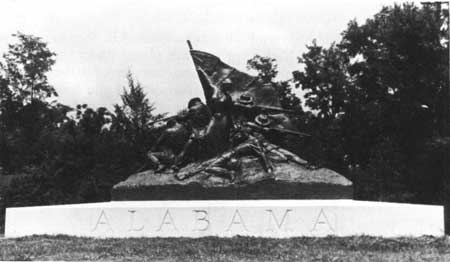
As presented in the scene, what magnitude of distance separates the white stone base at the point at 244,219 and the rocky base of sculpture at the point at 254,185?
317 millimetres

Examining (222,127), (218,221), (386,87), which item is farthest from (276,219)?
(386,87)

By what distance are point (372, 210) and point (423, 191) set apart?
12237mm

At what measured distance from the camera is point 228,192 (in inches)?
582

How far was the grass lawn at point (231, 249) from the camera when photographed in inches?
411

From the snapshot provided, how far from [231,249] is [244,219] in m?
2.33

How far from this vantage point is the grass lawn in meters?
10.4

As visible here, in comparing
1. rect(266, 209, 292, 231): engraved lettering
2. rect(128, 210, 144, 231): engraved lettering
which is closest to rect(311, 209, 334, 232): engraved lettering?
rect(266, 209, 292, 231): engraved lettering

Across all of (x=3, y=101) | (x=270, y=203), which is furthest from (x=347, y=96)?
(x=3, y=101)

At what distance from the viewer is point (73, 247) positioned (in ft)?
39.1

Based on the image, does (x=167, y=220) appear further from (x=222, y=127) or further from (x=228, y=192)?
(x=222, y=127)

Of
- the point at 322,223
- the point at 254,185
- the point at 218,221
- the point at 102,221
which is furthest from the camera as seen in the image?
the point at 254,185

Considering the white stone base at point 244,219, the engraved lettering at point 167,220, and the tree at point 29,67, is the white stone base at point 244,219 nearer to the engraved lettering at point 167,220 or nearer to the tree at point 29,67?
the engraved lettering at point 167,220

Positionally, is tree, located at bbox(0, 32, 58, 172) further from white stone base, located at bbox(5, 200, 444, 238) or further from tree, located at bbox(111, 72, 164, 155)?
white stone base, located at bbox(5, 200, 444, 238)

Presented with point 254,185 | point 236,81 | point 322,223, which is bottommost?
point 322,223
